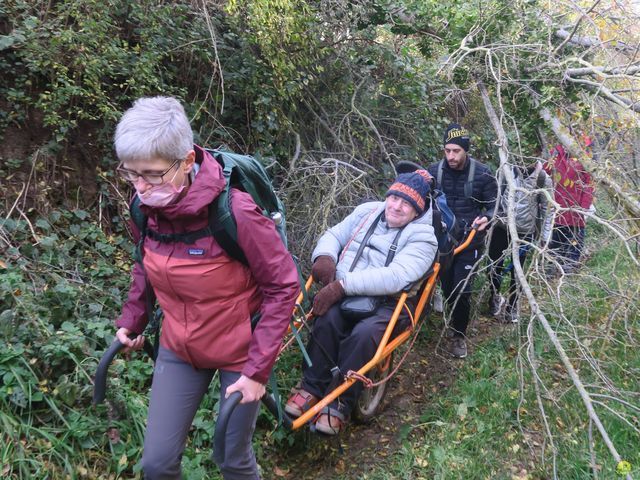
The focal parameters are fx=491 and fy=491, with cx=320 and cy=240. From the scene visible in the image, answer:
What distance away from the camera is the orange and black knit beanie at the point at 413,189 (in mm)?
3637

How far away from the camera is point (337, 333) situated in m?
3.47

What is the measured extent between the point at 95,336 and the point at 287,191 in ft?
7.61

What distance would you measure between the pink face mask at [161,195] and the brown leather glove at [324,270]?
1.83 m

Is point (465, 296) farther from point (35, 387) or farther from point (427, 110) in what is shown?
point (35, 387)

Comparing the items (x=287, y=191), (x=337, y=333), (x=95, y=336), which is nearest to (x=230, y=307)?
(x=337, y=333)

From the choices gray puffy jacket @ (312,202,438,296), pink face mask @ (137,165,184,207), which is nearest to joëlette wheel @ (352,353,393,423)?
gray puffy jacket @ (312,202,438,296)

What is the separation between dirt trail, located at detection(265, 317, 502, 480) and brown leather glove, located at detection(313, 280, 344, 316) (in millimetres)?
861

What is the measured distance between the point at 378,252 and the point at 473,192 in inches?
65.8

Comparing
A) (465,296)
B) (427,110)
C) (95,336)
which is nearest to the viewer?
(95,336)

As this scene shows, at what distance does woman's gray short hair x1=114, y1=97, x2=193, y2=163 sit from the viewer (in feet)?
6.14

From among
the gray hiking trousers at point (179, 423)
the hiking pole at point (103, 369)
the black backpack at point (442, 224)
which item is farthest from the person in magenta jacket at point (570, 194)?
the hiking pole at point (103, 369)

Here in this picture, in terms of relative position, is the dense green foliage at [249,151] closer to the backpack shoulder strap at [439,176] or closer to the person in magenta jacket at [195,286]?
the backpack shoulder strap at [439,176]

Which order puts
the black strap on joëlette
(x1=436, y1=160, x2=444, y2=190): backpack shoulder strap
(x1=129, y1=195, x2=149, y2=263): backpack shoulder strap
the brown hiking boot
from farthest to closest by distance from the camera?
(x1=436, y1=160, x2=444, y2=190): backpack shoulder strap, the black strap on joëlette, the brown hiking boot, (x1=129, y1=195, x2=149, y2=263): backpack shoulder strap

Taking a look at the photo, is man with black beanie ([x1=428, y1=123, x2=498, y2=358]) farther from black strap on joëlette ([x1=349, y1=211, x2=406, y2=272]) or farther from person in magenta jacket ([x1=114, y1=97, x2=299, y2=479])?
person in magenta jacket ([x1=114, y1=97, x2=299, y2=479])
